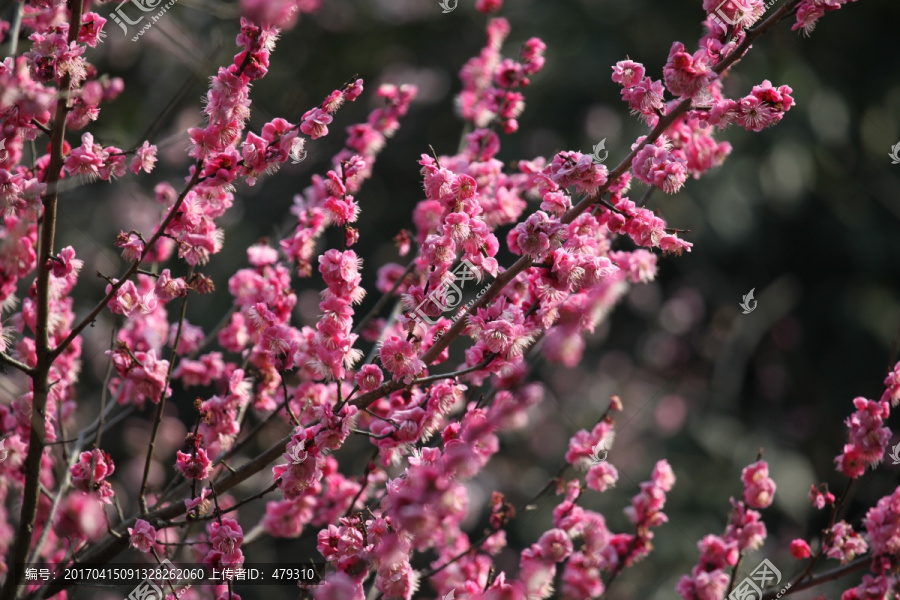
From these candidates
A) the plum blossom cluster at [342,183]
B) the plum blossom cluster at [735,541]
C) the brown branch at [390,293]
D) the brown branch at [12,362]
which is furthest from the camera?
the brown branch at [390,293]

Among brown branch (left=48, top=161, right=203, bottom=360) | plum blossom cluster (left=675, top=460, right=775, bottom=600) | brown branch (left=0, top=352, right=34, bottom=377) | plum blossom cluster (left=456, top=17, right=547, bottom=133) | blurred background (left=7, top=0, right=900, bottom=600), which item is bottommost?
plum blossom cluster (left=675, top=460, right=775, bottom=600)

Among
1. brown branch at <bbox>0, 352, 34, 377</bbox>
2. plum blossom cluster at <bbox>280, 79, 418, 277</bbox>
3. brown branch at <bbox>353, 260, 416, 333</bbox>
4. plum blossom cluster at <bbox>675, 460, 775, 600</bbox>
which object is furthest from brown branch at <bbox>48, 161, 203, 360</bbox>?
plum blossom cluster at <bbox>675, 460, 775, 600</bbox>

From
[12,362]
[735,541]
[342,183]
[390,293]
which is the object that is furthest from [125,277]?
[735,541]

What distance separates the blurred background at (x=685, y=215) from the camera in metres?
7.77

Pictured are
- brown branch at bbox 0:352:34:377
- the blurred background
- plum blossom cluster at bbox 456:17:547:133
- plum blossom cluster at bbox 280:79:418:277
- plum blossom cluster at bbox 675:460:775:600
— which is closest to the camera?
brown branch at bbox 0:352:34:377

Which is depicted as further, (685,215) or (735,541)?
(685,215)

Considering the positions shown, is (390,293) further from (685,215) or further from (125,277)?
(685,215)

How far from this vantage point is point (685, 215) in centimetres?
827

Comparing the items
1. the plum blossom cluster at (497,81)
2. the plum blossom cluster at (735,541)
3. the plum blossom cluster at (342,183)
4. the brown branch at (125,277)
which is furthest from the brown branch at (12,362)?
the plum blossom cluster at (735,541)

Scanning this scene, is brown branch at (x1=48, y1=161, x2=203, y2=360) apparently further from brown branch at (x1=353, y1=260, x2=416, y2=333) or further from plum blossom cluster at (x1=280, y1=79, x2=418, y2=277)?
brown branch at (x1=353, y1=260, x2=416, y2=333)

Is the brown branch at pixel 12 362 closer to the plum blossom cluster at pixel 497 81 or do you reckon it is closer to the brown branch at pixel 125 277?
the brown branch at pixel 125 277

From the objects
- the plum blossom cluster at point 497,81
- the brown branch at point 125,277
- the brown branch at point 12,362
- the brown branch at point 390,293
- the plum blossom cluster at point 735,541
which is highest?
the plum blossom cluster at point 497,81

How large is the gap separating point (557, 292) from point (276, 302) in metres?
0.91

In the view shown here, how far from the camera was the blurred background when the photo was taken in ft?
25.5
